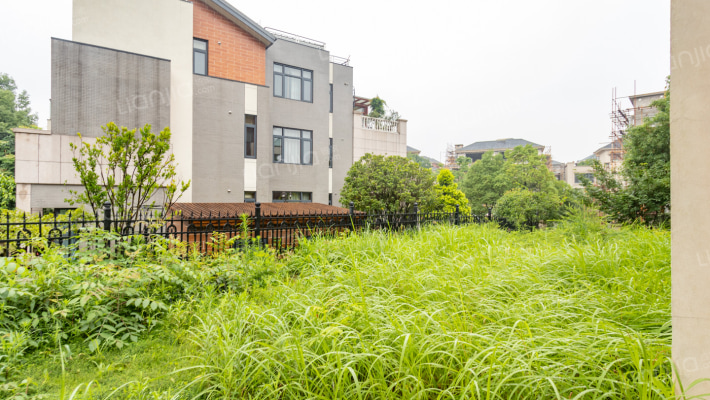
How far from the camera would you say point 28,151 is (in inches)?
444

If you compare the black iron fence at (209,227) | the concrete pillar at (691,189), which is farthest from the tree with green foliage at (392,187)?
the concrete pillar at (691,189)

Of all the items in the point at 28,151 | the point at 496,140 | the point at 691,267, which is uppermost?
the point at 496,140

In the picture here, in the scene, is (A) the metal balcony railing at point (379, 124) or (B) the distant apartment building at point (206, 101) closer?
(B) the distant apartment building at point (206, 101)

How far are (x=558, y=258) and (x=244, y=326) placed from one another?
150 inches

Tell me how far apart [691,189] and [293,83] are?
59.4 feet

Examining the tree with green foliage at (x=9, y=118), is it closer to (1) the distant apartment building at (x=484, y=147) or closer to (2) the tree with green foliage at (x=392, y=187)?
(2) the tree with green foliage at (x=392, y=187)

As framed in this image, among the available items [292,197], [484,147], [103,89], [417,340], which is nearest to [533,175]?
[292,197]

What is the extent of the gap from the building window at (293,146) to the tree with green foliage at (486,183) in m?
17.5

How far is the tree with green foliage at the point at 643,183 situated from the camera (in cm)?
963

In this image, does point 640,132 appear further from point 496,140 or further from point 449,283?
point 496,140

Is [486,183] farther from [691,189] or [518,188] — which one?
[691,189]

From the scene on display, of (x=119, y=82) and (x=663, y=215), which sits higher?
(x=119, y=82)

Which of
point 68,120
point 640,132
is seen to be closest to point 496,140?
point 640,132

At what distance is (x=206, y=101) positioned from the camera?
1493 centimetres
